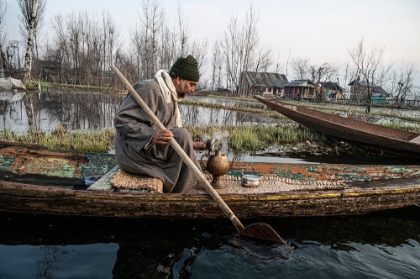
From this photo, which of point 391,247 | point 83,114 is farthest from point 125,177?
point 83,114

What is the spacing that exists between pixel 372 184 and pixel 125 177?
308 centimetres

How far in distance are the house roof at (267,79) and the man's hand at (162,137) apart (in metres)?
40.5

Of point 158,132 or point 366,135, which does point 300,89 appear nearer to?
point 366,135

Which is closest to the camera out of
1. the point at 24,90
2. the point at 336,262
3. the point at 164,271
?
the point at 164,271

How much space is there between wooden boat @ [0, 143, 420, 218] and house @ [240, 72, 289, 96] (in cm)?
3791

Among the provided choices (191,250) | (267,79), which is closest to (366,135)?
(191,250)

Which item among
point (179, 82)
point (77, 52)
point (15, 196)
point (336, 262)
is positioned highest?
point (77, 52)

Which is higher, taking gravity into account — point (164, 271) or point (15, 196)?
point (15, 196)

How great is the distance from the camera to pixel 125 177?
9.90 ft

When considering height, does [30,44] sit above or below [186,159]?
above

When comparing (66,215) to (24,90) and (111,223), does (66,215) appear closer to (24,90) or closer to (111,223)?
(111,223)

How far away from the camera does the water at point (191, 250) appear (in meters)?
2.44

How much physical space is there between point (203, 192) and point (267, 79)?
44.3 metres

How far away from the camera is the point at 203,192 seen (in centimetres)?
348
